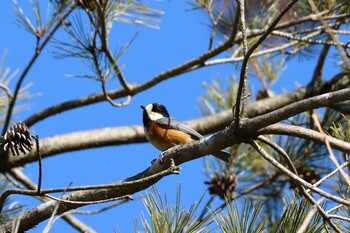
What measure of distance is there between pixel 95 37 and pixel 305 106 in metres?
1.35

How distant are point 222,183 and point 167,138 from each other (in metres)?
0.55

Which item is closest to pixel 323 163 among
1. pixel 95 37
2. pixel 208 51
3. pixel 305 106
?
pixel 208 51

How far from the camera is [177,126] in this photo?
2623 millimetres

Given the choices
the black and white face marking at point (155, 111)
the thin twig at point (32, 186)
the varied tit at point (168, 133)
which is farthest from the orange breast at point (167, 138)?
the thin twig at point (32, 186)

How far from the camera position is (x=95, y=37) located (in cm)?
260

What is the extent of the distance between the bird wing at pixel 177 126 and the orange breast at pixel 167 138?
18 millimetres

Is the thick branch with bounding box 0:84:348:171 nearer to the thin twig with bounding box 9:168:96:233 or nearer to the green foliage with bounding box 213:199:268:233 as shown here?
the thin twig with bounding box 9:168:96:233

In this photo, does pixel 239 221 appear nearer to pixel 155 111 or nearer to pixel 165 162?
pixel 165 162

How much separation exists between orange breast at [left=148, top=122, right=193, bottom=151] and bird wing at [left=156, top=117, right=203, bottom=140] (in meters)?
0.02

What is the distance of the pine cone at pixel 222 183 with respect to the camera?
301 centimetres

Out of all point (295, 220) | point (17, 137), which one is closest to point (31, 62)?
point (17, 137)

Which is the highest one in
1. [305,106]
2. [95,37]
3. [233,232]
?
[95,37]

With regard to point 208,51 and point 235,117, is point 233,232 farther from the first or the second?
point 208,51

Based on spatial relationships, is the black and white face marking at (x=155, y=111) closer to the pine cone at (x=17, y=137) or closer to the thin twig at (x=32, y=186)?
the thin twig at (x=32, y=186)
